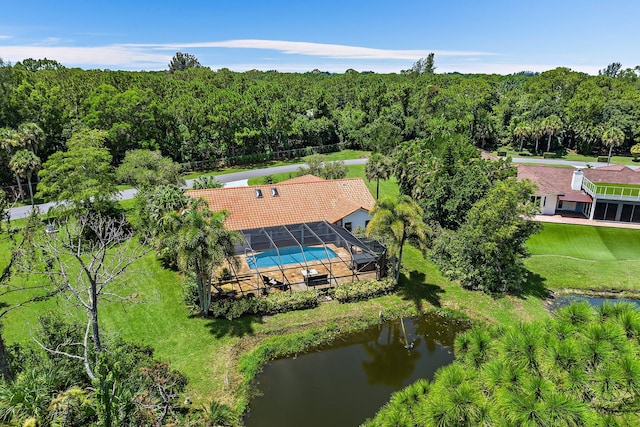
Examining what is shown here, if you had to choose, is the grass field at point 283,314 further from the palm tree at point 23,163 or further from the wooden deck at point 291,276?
the palm tree at point 23,163

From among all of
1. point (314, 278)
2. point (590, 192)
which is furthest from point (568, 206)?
point (314, 278)

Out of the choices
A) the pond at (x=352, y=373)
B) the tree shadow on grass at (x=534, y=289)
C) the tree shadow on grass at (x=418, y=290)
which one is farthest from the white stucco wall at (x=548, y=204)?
the pond at (x=352, y=373)

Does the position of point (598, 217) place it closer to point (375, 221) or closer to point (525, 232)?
point (525, 232)

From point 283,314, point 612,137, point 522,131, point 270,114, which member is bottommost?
point 283,314

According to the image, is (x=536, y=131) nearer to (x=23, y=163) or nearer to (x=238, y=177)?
(x=238, y=177)

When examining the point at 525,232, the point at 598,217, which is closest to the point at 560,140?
the point at 598,217

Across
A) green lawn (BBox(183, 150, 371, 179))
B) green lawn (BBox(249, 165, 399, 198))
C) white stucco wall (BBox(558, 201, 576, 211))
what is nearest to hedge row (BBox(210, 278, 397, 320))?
green lawn (BBox(249, 165, 399, 198))
